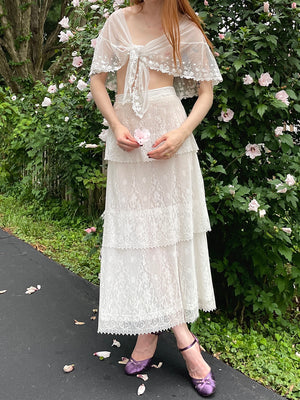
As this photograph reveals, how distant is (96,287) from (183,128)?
1763 mm

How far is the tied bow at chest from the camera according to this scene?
181 centimetres

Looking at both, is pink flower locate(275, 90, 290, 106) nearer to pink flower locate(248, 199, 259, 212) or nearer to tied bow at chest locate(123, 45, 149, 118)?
pink flower locate(248, 199, 259, 212)

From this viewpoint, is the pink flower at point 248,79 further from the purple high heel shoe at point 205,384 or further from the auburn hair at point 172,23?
the purple high heel shoe at point 205,384

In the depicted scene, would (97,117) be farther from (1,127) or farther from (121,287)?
(1,127)

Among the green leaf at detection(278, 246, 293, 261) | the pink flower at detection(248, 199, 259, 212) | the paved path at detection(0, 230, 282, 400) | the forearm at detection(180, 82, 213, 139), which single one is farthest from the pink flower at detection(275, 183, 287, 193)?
the paved path at detection(0, 230, 282, 400)

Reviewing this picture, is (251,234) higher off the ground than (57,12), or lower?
lower

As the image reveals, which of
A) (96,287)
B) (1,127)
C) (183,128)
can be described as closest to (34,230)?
(96,287)

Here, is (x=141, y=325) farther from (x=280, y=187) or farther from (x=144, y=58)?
(x=144, y=58)

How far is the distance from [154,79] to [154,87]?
4 cm

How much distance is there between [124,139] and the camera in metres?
1.76

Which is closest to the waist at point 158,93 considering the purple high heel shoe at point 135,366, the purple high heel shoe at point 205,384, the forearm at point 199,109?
the forearm at point 199,109

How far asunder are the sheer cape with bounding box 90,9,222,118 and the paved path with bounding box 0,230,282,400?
134 centimetres

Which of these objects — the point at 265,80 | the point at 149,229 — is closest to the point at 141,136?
the point at 149,229

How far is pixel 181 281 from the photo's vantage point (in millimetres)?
2004
